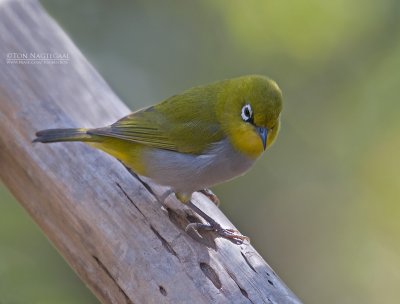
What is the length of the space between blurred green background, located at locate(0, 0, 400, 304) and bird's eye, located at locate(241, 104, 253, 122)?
6.97 feet

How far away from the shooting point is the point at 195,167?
160 inches

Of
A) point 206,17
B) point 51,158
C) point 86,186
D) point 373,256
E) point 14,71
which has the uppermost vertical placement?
point 206,17

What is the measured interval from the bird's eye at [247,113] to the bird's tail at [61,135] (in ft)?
3.17

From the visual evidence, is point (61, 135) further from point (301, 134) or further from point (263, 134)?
point (301, 134)

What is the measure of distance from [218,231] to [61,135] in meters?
1.07

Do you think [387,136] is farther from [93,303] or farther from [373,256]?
[93,303]

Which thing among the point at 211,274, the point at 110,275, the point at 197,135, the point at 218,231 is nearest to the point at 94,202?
the point at 110,275

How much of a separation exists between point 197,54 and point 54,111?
3.24 metres

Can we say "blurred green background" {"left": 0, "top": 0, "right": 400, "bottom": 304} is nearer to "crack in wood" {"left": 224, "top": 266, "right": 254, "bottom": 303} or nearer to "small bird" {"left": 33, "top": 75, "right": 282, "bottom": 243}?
"small bird" {"left": 33, "top": 75, "right": 282, "bottom": 243}

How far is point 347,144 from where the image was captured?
251 inches

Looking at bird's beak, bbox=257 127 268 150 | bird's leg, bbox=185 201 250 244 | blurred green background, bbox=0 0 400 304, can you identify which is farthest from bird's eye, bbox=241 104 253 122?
blurred green background, bbox=0 0 400 304

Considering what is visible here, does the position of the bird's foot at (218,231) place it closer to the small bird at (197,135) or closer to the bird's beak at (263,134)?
the small bird at (197,135)

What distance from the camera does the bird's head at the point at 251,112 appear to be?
12.9ft

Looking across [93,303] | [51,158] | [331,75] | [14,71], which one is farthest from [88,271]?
[331,75]
